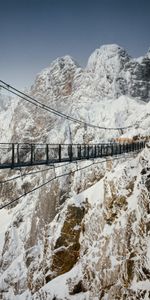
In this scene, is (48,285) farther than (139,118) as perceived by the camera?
No

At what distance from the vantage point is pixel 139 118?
47.8 meters

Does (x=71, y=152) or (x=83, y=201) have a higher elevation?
(x=71, y=152)

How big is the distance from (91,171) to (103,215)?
43.8 ft

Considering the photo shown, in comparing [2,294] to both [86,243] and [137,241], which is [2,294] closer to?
[86,243]

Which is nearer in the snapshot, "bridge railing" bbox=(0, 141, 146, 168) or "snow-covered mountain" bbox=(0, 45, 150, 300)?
"bridge railing" bbox=(0, 141, 146, 168)

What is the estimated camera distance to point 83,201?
30562 mm

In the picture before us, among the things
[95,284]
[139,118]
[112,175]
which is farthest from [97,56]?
[95,284]

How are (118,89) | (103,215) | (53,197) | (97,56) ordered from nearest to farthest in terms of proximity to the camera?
(103,215), (53,197), (118,89), (97,56)

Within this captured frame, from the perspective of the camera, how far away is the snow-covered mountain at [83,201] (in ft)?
74.0

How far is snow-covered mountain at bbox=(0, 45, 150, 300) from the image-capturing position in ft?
74.0

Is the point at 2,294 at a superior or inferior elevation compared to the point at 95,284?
inferior

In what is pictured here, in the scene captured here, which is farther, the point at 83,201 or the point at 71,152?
the point at 83,201

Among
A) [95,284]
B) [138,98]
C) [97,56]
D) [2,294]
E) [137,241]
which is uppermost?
[97,56]

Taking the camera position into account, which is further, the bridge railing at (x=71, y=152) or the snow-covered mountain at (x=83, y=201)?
the snow-covered mountain at (x=83, y=201)
